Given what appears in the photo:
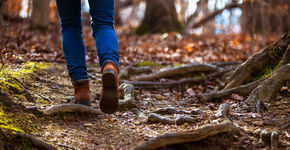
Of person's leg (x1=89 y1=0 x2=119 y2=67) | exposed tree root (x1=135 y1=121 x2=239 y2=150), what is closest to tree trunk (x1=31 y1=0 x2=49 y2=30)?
person's leg (x1=89 y1=0 x2=119 y2=67)

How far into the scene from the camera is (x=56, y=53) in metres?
5.84

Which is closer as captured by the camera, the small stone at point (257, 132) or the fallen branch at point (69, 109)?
the small stone at point (257, 132)

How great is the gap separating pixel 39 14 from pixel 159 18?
502cm

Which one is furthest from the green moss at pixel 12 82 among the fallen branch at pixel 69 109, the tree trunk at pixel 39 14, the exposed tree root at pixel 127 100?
the tree trunk at pixel 39 14

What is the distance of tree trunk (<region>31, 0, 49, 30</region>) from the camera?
35.9ft

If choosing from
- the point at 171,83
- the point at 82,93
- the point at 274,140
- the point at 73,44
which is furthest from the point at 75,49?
the point at 171,83

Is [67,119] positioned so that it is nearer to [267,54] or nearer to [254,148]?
[254,148]

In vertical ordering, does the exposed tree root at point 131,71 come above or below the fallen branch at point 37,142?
above

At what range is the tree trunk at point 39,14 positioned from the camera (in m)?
10.9

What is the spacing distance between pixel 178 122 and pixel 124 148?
679 mm

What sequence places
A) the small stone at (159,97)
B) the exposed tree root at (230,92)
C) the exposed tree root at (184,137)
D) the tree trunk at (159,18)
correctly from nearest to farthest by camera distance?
the exposed tree root at (184,137) < the exposed tree root at (230,92) < the small stone at (159,97) < the tree trunk at (159,18)

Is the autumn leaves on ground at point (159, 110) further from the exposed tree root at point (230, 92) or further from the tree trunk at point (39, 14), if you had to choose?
the tree trunk at point (39, 14)

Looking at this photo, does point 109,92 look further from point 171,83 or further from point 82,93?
point 171,83

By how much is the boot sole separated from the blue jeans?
0.49 ft
